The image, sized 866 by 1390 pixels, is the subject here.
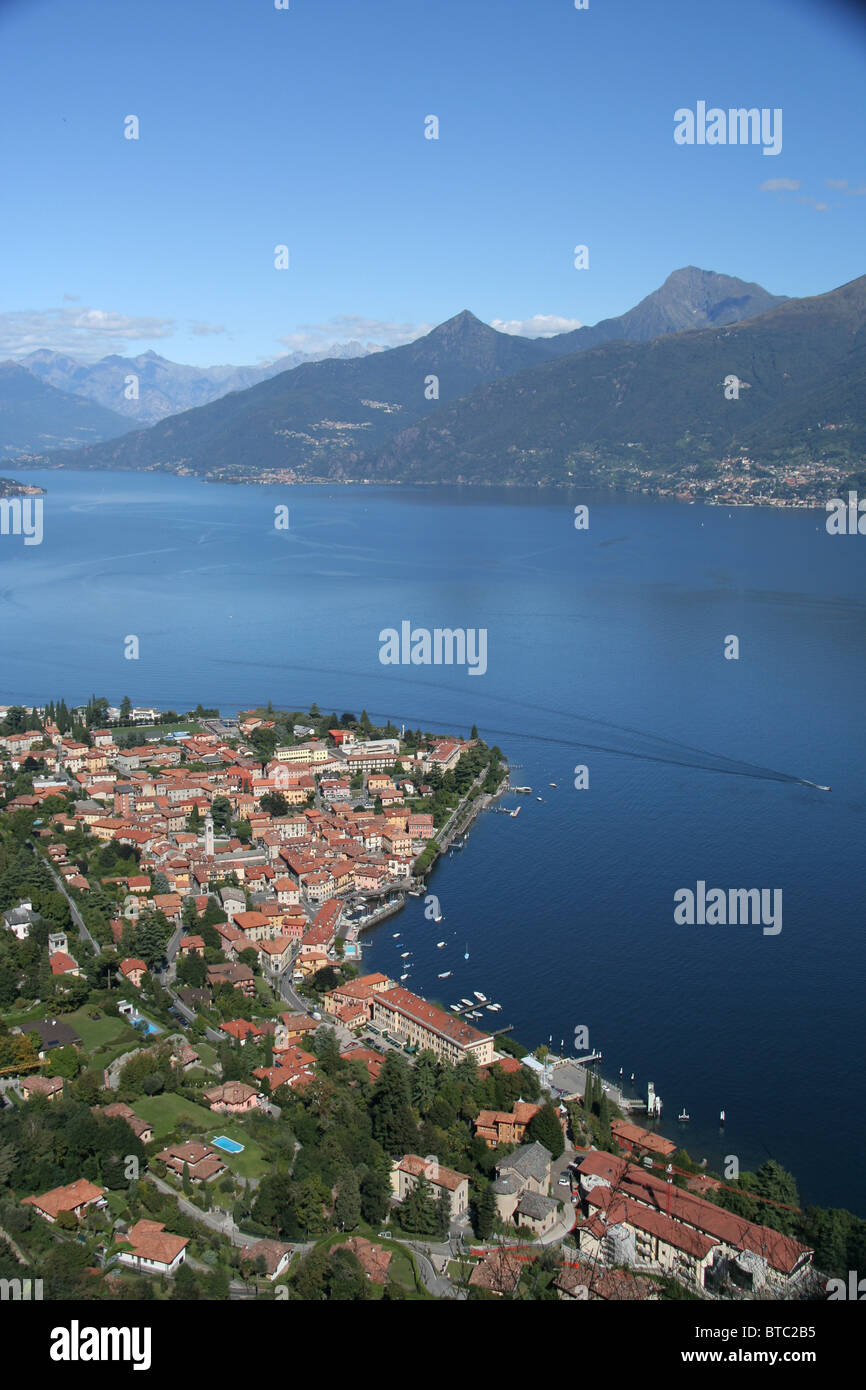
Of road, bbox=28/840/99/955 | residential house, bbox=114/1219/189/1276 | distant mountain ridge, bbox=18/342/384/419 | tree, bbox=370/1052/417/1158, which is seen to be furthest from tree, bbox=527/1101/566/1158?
distant mountain ridge, bbox=18/342/384/419

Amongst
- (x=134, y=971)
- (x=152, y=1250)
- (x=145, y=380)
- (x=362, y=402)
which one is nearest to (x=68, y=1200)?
(x=152, y=1250)

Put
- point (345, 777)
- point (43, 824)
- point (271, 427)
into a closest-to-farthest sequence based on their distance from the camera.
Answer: point (43, 824)
point (345, 777)
point (271, 427)

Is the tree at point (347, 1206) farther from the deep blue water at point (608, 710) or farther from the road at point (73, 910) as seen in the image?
the road at point (73, 910)

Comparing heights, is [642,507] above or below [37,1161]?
above

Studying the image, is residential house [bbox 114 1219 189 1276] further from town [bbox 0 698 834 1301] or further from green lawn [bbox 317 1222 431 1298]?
green lawn [bbox 317 1222 431 1298]

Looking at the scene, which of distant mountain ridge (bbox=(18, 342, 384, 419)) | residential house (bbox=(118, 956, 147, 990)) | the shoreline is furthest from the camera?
distant mountain ridge (bbox=(18, 342, 384, 419))

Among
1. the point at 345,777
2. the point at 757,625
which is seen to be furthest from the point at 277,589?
the point at 345,777
